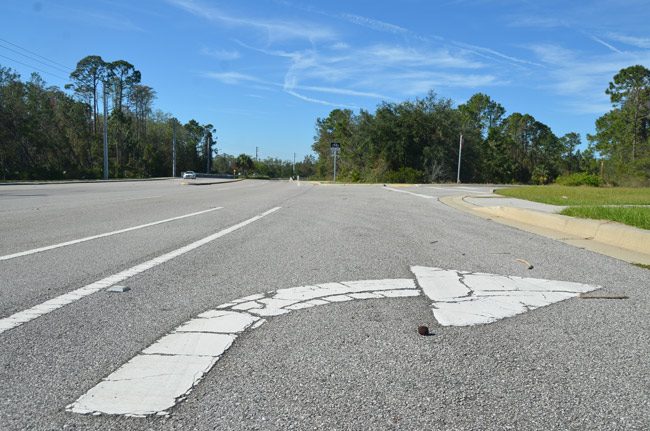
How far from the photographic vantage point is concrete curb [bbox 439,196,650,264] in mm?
7430

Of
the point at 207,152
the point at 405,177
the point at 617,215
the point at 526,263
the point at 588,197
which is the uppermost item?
the point at 207,152

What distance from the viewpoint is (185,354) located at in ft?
10.6

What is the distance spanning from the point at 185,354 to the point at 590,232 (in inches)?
315

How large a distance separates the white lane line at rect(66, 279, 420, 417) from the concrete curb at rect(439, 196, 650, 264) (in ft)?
14.3

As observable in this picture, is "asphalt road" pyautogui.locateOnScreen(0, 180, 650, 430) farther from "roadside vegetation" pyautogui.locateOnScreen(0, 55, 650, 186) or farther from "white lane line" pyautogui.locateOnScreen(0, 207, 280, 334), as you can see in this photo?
"roadside vegetation" pyautogui.locateOnScreen(0, 55, 650, 186)

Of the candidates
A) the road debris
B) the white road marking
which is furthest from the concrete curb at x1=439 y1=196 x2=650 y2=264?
the white road marking

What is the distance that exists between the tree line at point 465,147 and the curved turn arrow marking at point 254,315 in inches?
1466

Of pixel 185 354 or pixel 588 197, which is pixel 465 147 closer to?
pixel 588 197

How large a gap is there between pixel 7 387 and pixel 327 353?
183 centimetres

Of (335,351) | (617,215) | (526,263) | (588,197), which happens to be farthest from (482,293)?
(588,197)

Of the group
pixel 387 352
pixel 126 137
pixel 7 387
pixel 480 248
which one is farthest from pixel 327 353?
pixel 126 137

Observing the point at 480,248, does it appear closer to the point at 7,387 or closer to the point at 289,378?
the point at 289,378

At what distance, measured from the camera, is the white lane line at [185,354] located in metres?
2.61

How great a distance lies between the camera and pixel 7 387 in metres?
2.78
